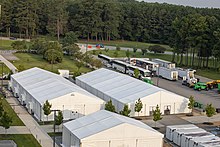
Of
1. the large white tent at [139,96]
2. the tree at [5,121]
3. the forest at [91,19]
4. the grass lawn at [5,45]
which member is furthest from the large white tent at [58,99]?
the forest at [91,19]

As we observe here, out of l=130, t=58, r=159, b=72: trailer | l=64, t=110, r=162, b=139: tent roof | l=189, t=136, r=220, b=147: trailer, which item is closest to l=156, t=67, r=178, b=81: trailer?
l=130, t=58, r=159, b=72: trailer

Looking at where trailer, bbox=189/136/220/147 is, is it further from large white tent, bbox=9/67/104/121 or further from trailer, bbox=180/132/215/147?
large white tent, bbox=9/67/104/121

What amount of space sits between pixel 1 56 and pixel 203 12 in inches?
2218

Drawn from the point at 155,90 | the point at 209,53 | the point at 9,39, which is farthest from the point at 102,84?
the point at 9,39

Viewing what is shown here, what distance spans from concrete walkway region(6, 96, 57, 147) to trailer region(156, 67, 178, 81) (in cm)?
2356

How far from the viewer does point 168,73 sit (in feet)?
197

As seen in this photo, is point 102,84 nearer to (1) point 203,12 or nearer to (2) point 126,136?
(2) point 126,136

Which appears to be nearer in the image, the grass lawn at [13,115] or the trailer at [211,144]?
the trailer at [211,144]

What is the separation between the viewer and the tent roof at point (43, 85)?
38803 mm

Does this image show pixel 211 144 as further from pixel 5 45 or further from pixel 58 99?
pixel 5 45

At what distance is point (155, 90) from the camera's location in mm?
40969

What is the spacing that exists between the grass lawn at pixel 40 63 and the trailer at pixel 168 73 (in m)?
10.5

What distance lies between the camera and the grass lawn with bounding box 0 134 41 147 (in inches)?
1176

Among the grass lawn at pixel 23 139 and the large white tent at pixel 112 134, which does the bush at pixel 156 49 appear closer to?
the grass lawn at pixel 23 139
